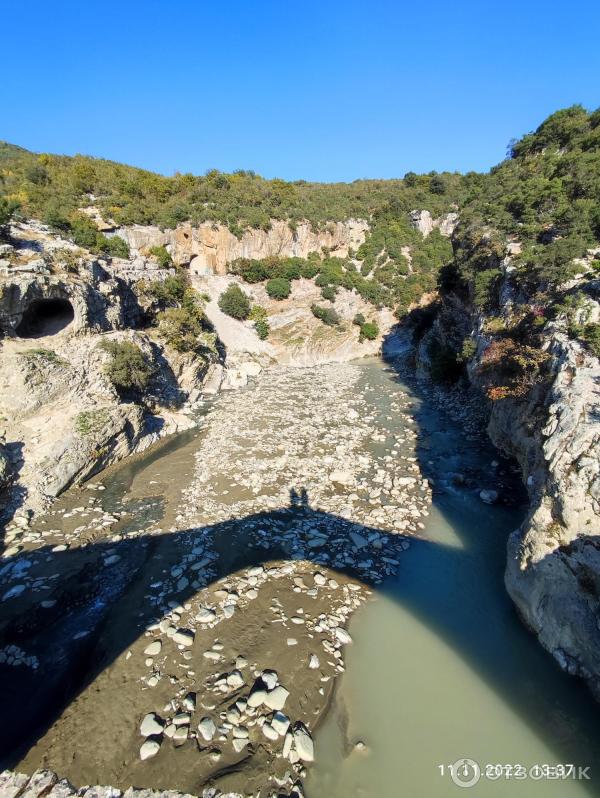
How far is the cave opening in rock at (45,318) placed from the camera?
15898 mm

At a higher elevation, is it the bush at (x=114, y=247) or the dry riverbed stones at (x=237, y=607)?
the bush at (x=114, y=247)

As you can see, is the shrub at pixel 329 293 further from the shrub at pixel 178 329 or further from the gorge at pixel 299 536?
the shrub at pixel 178 329

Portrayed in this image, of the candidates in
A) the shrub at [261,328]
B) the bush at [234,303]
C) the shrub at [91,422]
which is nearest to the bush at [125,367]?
the shrub at [91,422]

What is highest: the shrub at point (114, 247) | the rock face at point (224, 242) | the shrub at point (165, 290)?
the rock face at point (224, 242)

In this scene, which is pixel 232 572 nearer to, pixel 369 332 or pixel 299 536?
pixel 299 536

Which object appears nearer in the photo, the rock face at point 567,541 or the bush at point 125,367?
the rock face at point 567,541

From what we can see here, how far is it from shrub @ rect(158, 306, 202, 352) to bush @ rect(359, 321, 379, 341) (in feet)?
64.8

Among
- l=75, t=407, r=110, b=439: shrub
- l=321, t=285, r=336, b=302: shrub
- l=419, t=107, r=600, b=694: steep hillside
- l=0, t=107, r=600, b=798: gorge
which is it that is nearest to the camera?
l=0, t=107, r=600, b=798: gorge

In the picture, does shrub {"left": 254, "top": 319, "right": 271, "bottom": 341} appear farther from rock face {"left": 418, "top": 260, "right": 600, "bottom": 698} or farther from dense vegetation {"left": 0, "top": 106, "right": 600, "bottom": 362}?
rock face {"left": 418, "top": 260, "right": 600, "bottom": 698}

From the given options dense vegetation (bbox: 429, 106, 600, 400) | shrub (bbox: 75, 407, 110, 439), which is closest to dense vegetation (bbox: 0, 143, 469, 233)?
dense vegetation (bbox: 429, 106, 600, 400)

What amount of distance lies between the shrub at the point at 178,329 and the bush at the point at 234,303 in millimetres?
11860

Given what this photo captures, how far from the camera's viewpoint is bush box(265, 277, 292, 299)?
126 ft

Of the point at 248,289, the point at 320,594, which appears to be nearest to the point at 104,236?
the point at 248,289

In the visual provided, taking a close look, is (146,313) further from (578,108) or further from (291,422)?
(578,108)
